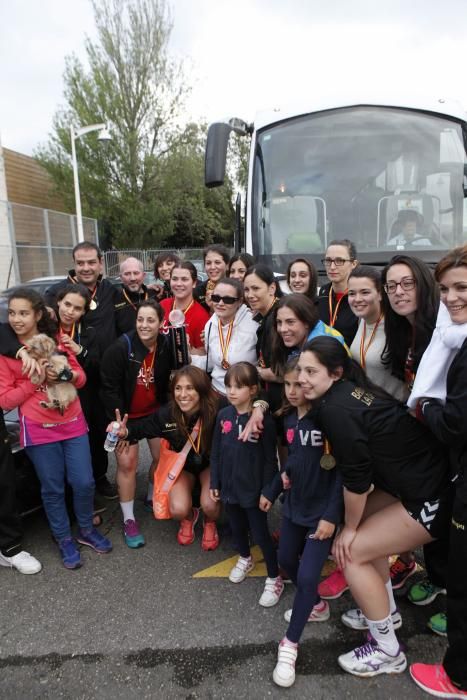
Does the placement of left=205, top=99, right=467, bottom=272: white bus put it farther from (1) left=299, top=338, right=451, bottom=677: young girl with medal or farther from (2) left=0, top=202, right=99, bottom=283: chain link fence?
(2) left=0, top=202, right=99, bottom=283: chain link fence

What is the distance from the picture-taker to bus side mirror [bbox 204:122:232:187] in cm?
504

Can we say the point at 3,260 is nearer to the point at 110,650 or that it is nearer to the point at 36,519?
the point at 36,519

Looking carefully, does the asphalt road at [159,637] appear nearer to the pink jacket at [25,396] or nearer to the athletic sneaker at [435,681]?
the athletic sneaker at [435,681]

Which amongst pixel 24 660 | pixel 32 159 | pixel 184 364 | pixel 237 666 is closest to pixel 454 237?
pixel 184 364

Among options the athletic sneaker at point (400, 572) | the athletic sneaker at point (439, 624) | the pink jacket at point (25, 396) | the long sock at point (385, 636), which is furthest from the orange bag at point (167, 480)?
the athletic sneaker at point (439, 624)

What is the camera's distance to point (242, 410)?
3180 mm

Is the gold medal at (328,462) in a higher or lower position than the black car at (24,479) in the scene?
higher

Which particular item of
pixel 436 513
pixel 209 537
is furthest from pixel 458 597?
pixel 209 537

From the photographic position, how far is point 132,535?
11.8ft

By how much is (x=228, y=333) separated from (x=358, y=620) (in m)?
2.01

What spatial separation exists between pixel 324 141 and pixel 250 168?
0.83 metres

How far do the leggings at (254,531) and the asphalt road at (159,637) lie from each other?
184 mm

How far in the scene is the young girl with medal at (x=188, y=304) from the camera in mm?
4113

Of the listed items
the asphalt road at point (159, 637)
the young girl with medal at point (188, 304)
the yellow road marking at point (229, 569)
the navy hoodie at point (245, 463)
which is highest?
the young girl with medal at point (188, 304)
